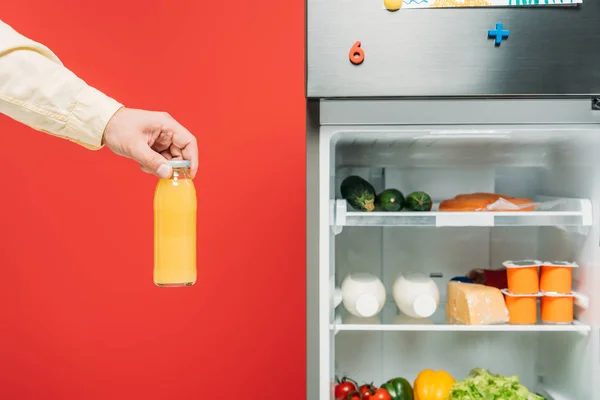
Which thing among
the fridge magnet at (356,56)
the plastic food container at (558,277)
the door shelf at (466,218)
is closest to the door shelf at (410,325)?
the plastic food container at (558,277)

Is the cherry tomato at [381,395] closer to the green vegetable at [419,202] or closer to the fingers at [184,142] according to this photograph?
the green vegetable at [419,202]

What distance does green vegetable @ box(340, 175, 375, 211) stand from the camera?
1.82 metres

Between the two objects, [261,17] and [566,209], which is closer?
[566,209]

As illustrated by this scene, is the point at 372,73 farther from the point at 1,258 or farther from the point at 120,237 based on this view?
the point at 1,258

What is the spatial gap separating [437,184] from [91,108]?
1.16 m

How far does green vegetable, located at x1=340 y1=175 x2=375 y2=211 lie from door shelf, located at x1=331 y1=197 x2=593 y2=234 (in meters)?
0.06

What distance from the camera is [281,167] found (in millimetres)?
2434

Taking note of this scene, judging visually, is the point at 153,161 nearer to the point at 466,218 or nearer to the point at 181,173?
the point at 181,173

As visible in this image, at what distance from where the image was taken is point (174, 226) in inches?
56.6

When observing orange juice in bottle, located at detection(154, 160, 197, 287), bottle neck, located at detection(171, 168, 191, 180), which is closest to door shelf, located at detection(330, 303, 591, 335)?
orange juice in bottle, located at detection(154, 160, 197, 287)

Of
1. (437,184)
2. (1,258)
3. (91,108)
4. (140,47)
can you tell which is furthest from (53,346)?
(437,184)

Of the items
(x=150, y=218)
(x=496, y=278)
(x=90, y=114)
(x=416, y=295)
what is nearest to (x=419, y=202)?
(x=416, y=295)

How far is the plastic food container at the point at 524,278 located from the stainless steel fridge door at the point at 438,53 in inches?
22.3

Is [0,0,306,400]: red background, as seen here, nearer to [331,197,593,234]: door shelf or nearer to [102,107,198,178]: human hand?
[331,197,593,234]: door shelf
